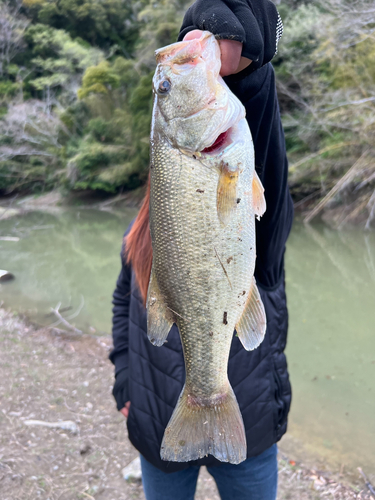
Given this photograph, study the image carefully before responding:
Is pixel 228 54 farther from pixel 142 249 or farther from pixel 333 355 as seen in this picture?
pixel 333 355

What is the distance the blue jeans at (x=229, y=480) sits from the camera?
142cm

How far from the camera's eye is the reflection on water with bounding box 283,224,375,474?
335 centimetres

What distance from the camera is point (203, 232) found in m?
1.02

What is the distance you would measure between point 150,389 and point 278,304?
0.61 m

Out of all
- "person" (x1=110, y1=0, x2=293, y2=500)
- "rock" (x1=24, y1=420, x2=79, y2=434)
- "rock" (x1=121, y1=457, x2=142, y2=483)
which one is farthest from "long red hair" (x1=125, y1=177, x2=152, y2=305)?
"rock" (x1=24, y1=420, x2=79, y2=434)

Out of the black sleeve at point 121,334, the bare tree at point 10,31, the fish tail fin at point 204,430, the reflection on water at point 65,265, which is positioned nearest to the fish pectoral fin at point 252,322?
the fish tail fin at point 204,430

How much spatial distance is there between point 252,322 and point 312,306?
5270 mm

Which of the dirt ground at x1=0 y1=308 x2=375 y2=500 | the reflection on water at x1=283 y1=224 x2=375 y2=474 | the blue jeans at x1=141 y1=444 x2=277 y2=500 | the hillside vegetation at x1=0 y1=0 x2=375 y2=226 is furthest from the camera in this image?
the hillside vegetation at x1=0 y1=0 x2=375 y2=226

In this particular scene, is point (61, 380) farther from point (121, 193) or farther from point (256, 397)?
point (121, 193)

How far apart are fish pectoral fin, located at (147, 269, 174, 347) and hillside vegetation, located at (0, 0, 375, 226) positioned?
32.0 ft

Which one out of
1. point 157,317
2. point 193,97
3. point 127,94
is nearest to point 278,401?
point 157,317

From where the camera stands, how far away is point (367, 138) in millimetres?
9992

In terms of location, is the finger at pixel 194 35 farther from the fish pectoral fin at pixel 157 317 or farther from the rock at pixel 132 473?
the rock at pixel 132 473

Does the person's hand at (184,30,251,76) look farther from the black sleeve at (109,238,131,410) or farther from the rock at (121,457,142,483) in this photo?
the rock at (121,457,142,483)
